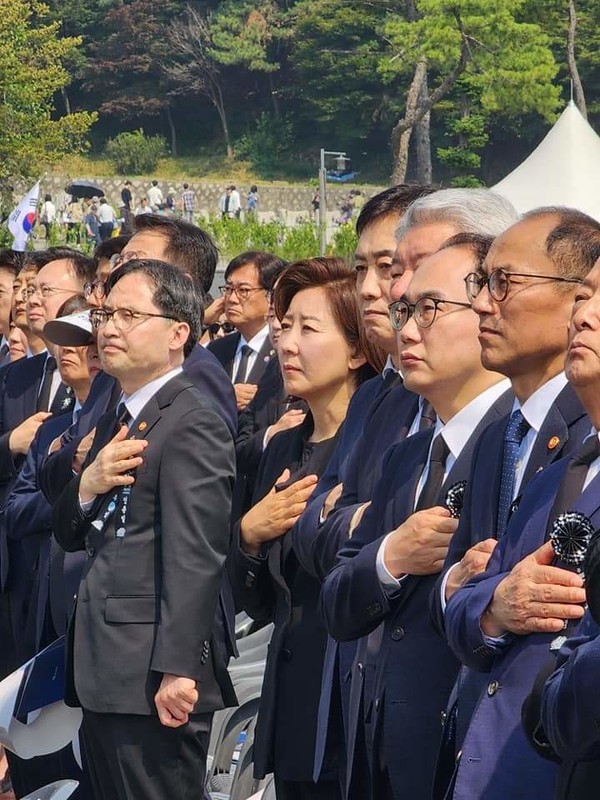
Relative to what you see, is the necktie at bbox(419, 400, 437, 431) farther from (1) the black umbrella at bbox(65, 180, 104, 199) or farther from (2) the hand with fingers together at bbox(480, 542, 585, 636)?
(1) the black umbrella at bbox(65, 180, 104, 199)

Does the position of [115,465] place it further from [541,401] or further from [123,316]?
[541,401]

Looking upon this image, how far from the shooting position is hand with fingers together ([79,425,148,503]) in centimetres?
405

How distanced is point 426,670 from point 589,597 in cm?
106

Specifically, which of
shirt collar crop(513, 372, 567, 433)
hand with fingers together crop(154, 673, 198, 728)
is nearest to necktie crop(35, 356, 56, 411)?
hand with fingers together crop(154, 673, 198, 728)

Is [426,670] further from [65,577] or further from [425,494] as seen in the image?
[65,577]

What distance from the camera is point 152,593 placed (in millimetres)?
4043

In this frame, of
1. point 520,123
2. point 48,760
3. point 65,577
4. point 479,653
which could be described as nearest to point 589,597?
point 479,653

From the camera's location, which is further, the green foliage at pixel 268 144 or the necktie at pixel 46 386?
the green foliage at pixel 268 144

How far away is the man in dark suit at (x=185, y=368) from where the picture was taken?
4.63 m

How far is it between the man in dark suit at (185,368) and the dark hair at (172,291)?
139 millimetres

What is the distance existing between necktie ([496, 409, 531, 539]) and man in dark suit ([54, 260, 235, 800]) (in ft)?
4.59

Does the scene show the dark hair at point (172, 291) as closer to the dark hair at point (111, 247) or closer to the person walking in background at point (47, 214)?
the dark hair at point (111, 247)

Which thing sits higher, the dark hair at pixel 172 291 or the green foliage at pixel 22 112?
the dark hair at pixel 172 291

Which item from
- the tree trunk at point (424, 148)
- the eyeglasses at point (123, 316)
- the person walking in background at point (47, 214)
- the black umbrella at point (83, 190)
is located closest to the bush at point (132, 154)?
the tree trunk at point (424, 148)
